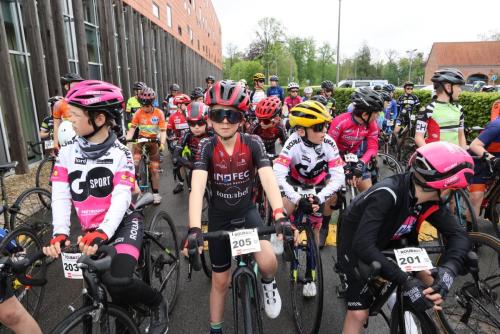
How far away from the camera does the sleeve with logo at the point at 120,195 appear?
7.93 ft

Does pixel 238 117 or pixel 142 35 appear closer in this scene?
pixel 238 117

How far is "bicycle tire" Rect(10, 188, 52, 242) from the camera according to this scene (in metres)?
4.01

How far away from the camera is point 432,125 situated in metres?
4.90

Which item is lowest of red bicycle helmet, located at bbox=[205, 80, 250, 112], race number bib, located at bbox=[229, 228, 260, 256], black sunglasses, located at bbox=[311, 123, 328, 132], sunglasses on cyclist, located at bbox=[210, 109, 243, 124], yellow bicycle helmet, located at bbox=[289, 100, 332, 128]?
race number bib, located at bbox=[229, 228, 260, 256]

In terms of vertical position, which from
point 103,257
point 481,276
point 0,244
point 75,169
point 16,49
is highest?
point 16,49

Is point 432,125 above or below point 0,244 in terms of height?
above

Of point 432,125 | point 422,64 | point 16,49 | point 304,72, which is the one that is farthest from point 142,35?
point 422,64

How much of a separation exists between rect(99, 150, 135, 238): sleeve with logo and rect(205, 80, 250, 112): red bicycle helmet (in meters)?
0.82

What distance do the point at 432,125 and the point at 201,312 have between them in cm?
403

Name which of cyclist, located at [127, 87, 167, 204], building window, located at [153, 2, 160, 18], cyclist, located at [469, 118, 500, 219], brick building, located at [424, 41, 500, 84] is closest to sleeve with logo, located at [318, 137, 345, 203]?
cyclist, located at [469, 118, 500, 219]

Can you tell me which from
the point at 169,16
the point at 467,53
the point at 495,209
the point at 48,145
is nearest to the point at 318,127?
the point at 495,209

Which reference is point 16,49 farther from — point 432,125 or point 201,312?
point 432,125

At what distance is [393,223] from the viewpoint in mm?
2324

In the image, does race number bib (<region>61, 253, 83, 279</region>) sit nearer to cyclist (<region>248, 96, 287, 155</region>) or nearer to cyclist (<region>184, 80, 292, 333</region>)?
cyclist (<region>184, 80, 292, 333</region>)
